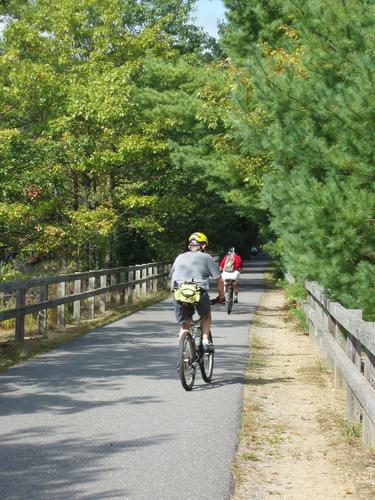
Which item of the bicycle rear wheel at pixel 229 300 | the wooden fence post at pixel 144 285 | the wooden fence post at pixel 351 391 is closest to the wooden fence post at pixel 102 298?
the bicycle rear wheel at pixel 229 300

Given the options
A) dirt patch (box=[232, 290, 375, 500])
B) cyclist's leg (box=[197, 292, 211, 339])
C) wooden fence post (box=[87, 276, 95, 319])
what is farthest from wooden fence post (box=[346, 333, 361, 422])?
wooden fence post (box=[87, 276, 95, 319])

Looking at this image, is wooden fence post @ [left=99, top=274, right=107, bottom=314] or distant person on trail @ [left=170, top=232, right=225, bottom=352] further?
wooden fence post @ [left=99, top=274, right=107, bottom=314]

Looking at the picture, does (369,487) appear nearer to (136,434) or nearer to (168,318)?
(136,434)

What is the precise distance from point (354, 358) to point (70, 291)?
54.2 feet

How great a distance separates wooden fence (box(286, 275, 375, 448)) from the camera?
622cm

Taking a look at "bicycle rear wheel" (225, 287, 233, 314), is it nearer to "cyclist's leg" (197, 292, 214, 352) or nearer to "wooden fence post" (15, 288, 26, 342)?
"wooden fence post" (15, 288, 26, 342)

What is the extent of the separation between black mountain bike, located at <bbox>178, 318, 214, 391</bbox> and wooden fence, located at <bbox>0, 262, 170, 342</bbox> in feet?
12.4

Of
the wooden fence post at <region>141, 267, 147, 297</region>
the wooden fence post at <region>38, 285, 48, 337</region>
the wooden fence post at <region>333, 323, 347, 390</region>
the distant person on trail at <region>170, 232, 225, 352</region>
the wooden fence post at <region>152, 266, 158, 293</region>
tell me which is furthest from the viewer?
the wooden fence post at <region>152, 266, 158, 293</region>

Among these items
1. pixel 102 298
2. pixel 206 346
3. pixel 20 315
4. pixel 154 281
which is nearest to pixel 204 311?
pixel 206 346

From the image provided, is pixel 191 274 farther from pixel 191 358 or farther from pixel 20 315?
pixel 20 315

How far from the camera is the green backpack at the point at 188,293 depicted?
9.65 m

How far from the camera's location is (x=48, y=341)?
14320 millimetres

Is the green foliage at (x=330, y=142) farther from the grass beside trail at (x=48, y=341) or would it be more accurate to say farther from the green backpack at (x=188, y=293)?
the grass beside trail at (x=48, y=341)

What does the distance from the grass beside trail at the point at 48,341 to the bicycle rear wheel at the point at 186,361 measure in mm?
2960
